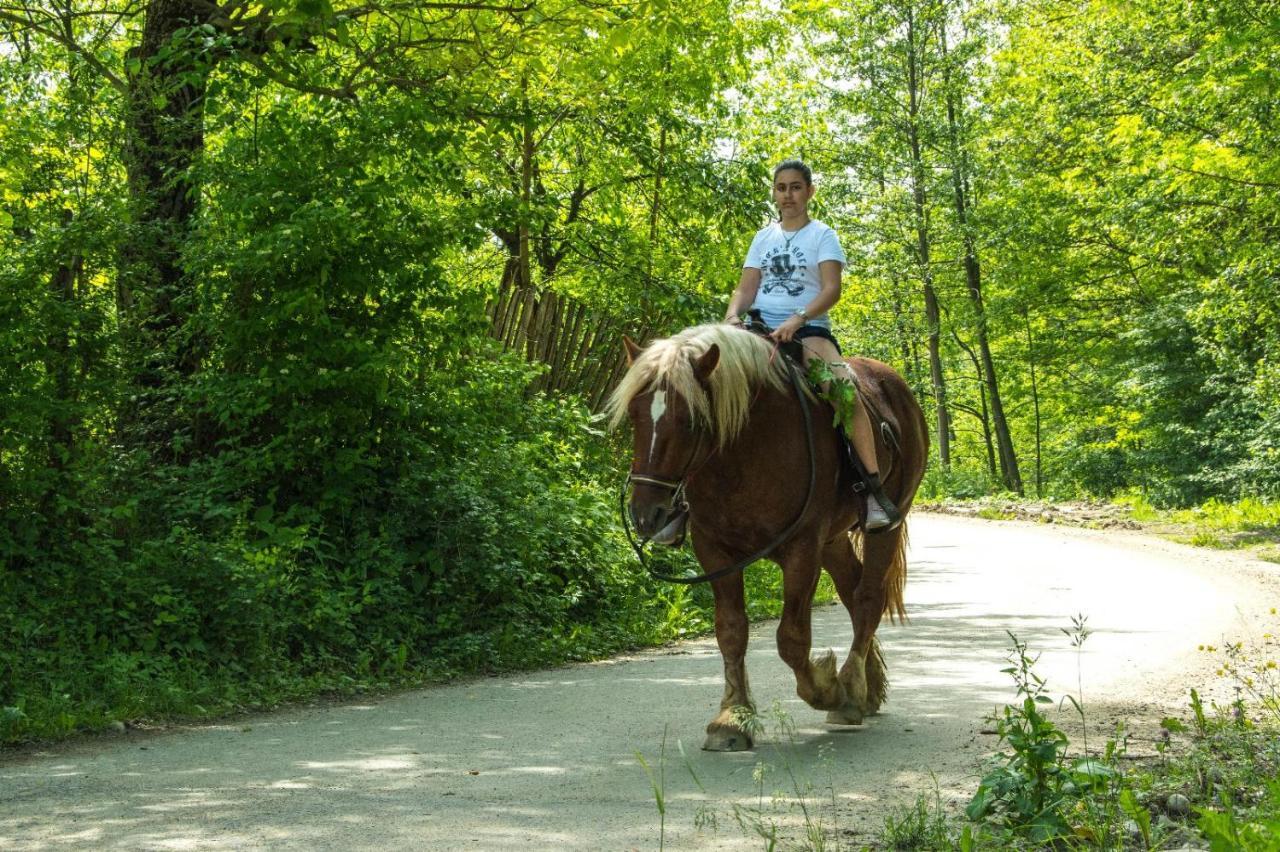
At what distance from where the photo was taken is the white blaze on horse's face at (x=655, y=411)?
6016 mm

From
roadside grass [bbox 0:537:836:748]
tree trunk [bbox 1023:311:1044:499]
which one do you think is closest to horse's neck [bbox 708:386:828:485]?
roadside grass [bbox 0:537:836:748]

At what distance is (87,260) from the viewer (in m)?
9.12

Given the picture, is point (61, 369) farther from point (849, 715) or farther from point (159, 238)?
point (849, 715)

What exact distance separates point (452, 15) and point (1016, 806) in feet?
29.7

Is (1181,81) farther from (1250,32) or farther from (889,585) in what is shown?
(889,585)

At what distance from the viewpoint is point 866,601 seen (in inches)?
301

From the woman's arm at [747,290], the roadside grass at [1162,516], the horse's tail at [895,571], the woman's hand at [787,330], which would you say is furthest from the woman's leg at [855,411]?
the roadside grass at [1162,516]

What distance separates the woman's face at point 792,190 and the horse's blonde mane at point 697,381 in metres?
1.05

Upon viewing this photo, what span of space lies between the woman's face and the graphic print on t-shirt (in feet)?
0.69

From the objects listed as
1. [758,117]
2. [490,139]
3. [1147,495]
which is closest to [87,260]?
[490,139]

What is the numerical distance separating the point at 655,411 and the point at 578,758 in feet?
5.39

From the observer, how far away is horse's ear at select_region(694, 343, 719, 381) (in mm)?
6133

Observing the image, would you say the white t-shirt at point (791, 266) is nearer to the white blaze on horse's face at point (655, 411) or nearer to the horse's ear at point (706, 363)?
the horse's ear at point (706, 363)

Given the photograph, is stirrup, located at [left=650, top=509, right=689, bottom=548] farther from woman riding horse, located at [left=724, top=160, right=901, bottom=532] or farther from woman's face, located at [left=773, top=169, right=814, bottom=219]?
woman's face, located at [left=773, top=169, right=814, bottom=219]
